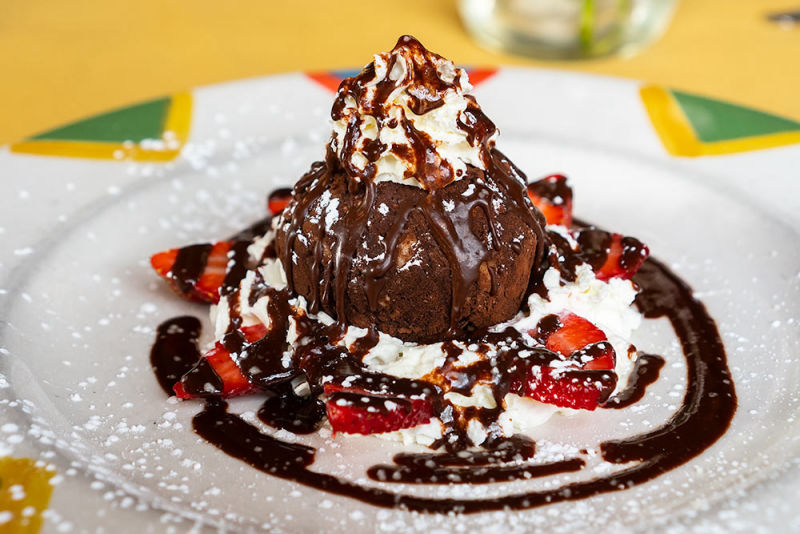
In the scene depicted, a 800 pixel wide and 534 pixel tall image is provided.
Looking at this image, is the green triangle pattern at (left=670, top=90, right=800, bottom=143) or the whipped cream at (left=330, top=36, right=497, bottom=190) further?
the green triangle pattern at (left=670, top=90, right=800, bottom=143)

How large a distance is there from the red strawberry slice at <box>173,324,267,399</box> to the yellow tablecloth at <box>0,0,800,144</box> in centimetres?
194

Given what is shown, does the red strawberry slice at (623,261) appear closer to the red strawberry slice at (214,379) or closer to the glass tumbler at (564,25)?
the red strawberry slice at (214,379)

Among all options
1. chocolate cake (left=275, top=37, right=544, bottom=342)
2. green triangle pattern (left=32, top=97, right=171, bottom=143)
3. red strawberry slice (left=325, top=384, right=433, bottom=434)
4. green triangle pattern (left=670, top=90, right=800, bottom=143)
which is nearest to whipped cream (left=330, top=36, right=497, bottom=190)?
chocolate cake (left=275, top=37, right=544, bottom=342)

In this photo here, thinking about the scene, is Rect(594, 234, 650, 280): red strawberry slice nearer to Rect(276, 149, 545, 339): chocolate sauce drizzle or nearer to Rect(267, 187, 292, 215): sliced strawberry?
Rect(276, 149, 545, 339): chocolate sauce drizzle

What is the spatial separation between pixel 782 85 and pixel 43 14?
3.64m

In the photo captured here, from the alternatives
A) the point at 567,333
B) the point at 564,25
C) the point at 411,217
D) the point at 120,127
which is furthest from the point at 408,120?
the point at 564,25

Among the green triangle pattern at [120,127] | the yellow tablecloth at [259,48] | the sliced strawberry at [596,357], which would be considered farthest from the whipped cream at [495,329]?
the yellow tablecloth at [259,48]

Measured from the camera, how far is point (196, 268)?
2.70m

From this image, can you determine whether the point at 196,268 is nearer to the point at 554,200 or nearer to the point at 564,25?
the point at 554,200

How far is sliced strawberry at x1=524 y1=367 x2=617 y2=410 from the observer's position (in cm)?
217

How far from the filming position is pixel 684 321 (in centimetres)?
266

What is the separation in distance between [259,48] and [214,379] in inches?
102

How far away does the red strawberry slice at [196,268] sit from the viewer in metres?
2.67

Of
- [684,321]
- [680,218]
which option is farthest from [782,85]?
[684,321]
